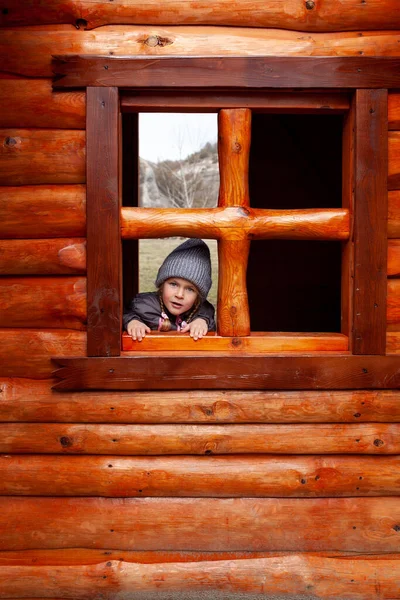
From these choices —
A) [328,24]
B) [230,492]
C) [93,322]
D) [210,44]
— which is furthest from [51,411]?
[328,24]

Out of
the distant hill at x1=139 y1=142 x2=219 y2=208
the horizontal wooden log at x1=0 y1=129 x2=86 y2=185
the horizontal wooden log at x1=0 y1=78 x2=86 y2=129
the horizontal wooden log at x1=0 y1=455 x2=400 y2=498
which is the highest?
the distant hill at x1=139 y1=142 x2=219 y2=208

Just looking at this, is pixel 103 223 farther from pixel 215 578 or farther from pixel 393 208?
pixel 215 578

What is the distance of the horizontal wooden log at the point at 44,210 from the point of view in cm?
324

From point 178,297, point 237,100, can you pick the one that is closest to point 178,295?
point 178,297

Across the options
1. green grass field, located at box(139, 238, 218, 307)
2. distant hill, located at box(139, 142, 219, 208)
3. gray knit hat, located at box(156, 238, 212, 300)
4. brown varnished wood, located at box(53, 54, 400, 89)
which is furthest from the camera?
distant hill, located at box(139, 142, 219, 208)

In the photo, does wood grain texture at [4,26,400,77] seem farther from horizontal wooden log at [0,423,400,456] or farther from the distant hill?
the distant hill

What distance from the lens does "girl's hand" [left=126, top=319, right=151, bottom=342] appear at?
10.9ft

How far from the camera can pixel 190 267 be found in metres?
3.67

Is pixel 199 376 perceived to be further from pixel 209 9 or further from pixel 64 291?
pixel 209 9

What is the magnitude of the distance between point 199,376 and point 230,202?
97 centimetres

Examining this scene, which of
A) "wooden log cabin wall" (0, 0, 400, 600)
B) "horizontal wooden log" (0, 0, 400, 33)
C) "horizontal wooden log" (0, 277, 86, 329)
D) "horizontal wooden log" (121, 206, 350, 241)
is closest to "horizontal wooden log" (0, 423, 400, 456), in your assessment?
"wooden log cabin wall" (0, 0, 400, 600)

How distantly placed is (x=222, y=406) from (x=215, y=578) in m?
0.94

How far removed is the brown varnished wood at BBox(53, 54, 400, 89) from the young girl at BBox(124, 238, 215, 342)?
1047 millimetres

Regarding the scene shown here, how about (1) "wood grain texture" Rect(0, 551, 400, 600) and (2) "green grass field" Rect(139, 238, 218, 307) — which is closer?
(1) "wood grain texture" Rect(0, 551, 400, 600)
